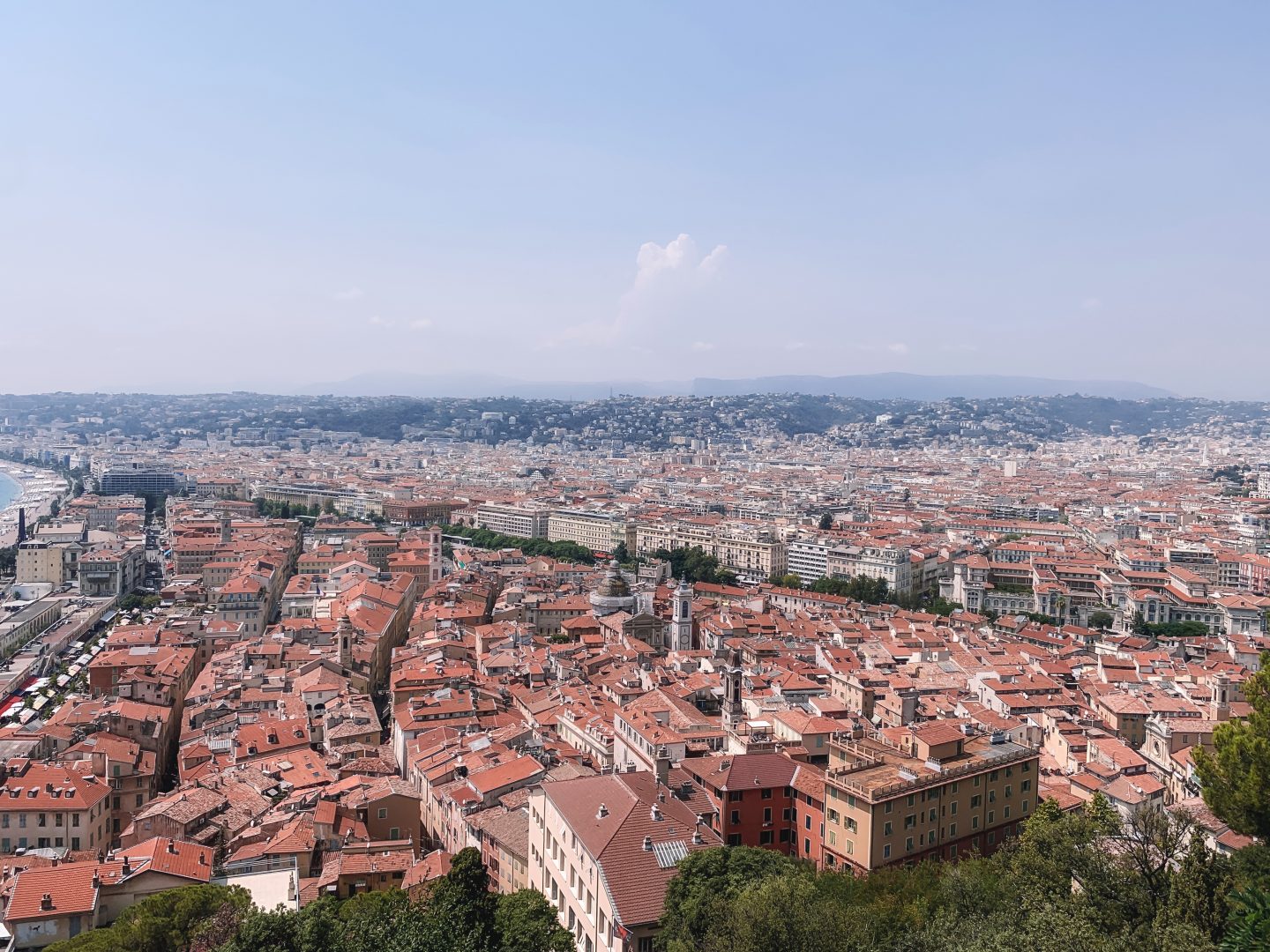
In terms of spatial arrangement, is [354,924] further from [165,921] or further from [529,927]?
[165,921]

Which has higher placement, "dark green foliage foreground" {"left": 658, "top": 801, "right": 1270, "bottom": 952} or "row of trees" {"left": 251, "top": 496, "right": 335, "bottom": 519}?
"dark green foliage foreground" {"left": 658, "top": 801, "right": 1270, "bottom": 952}

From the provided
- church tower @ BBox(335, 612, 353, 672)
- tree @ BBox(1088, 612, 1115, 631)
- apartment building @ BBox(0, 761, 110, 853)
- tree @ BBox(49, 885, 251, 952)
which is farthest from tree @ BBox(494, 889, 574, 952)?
tree @ BBox(1088, 612, 1115, 631)

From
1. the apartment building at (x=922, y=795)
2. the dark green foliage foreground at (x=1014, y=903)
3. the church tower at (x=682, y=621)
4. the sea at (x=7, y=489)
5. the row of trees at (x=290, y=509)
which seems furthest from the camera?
the sea at (x=7, y=489)

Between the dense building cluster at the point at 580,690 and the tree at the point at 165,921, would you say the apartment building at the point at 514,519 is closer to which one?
the dense building cluster at the point at 580,690

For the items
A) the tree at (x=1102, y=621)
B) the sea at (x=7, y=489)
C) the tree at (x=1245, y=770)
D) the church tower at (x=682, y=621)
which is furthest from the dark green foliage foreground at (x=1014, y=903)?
the sea at (x=7, y=489)

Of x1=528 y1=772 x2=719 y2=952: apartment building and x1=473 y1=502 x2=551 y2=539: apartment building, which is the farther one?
x1=473 y1=502 x2=551 y2=539: apartment building

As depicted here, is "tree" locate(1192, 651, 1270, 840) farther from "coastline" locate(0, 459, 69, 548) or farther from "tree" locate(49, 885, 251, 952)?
"coastline" locate(0, 459, 69, 548)

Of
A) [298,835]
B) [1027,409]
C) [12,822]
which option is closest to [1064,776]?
[298,835]
